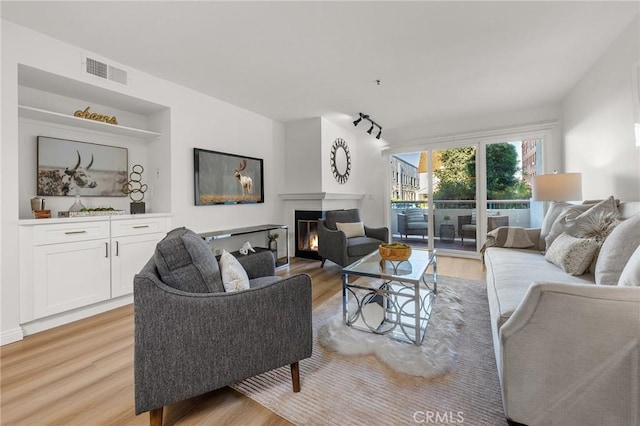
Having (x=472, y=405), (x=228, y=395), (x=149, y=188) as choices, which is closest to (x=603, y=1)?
(x=472, y=405)

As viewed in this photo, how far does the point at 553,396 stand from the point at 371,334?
1117 mm

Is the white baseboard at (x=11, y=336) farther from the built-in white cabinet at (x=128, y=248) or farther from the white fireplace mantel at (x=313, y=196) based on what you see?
the white fireplace mantel at (x=313, y=196)

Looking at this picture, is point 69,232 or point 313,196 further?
point 313,196

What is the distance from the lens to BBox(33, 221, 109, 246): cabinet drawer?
2.20 metres

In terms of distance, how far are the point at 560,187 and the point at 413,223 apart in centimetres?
259

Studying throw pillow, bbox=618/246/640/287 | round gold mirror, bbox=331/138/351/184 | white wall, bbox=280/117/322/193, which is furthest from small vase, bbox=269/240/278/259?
throw pillow, bbox=618/246/640/287

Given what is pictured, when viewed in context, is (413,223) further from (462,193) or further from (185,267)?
(185,267)

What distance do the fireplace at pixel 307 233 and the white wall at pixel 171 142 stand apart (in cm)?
42

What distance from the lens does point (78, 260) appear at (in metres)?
2.40

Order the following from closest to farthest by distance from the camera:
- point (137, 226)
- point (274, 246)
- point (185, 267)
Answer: point (185, 267) → point (137, 226) → point (274, 246)

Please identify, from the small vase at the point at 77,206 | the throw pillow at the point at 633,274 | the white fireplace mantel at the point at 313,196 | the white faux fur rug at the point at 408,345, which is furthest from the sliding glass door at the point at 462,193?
the small vase at the point at 77,206

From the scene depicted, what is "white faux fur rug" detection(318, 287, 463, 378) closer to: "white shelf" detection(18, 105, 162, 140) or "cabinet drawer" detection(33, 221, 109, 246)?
"cabinet drawer" detection(33, 221, 109, 246)

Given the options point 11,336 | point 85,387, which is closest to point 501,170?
point 85,387

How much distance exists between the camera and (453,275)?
360 centimetres
